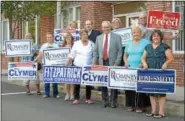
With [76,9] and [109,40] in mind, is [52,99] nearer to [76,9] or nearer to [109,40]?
[109,40]

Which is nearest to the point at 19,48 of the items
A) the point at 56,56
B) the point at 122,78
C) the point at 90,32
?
the point at 56,56

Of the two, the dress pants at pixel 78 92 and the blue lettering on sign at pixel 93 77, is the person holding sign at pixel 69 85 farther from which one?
the blue lettering on sign at pixel 93 77

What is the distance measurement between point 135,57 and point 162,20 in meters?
0.93

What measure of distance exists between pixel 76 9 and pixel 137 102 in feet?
31.1

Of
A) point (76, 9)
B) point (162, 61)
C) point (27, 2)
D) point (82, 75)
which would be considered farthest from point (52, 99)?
point (76, 9)

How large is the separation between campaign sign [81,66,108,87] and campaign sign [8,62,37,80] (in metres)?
2.48

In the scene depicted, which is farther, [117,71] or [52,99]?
[52,99]

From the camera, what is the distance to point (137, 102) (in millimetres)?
9430

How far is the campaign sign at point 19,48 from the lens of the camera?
42.2 feet

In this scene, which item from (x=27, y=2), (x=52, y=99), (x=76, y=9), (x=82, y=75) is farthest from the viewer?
(x=76, y=9)

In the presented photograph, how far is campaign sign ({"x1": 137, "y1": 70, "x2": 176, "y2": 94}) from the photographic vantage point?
8812 mm

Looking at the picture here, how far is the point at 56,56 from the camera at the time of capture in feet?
37.4

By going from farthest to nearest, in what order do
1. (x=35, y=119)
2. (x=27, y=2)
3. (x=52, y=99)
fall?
(x=27, y=2) → (x=52, y=99) → (x=35, y=119)

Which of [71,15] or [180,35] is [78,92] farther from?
[71,15]
